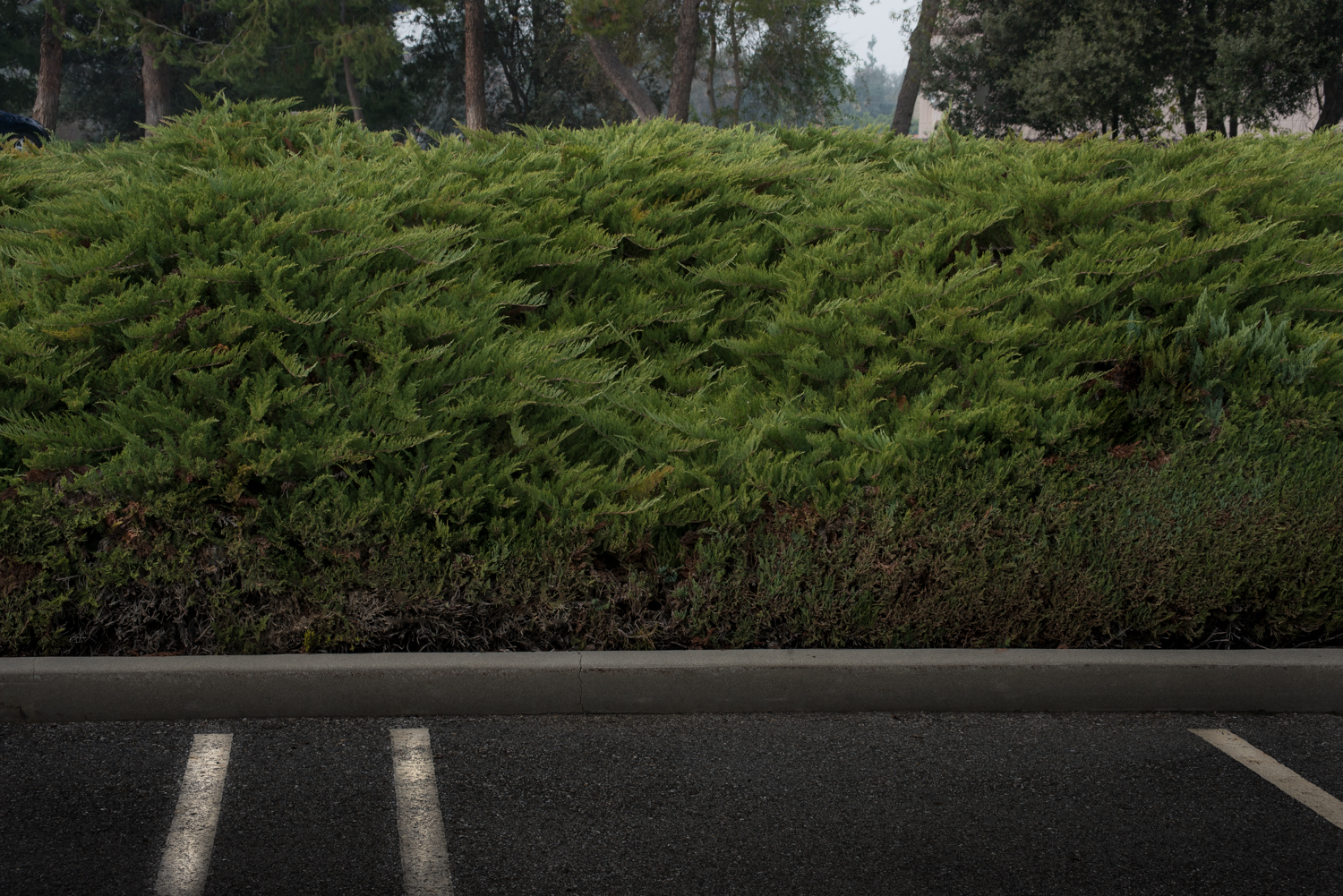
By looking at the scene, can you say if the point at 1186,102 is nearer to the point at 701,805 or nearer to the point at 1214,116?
the point at 1214,116

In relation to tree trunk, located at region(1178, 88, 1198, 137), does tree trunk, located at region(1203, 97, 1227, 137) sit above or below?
below

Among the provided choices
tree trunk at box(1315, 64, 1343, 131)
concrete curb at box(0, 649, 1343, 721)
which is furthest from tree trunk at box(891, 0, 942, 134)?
concrete curb at box(0, 649, 1343, 721)

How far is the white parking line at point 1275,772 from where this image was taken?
3559 mm

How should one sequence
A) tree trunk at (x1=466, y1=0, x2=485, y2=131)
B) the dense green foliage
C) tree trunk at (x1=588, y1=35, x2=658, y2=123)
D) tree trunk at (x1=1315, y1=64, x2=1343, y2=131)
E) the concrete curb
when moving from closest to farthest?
the concrete curb, the dense green foliage, tree trunk at (x1=1315, y1=64, x2=1343, y2=131), tree trunk at (x1=588, y1=35, x2=658, y2=123), tree trunk at (x1=466, y1=0, x2=485, y2=131)

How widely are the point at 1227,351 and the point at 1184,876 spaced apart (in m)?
2.79

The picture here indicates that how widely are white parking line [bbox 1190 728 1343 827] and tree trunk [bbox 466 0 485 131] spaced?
30.9m

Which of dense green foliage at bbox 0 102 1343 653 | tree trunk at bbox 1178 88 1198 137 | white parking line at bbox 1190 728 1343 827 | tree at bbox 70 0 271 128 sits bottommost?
white parking line at bbox 1190 728 1343 827

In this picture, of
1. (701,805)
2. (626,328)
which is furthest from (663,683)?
(626,328)

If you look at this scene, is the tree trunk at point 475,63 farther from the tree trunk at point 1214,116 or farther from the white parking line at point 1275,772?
the white parking line at point 1275,772

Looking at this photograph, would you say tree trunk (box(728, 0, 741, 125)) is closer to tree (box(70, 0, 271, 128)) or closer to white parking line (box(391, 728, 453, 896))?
tree (box(70, 0, 271, 128))

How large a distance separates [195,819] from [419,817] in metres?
0.68

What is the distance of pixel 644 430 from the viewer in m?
5.10

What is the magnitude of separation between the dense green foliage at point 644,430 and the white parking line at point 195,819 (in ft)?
2.09

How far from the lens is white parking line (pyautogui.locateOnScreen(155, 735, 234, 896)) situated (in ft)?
9.97
